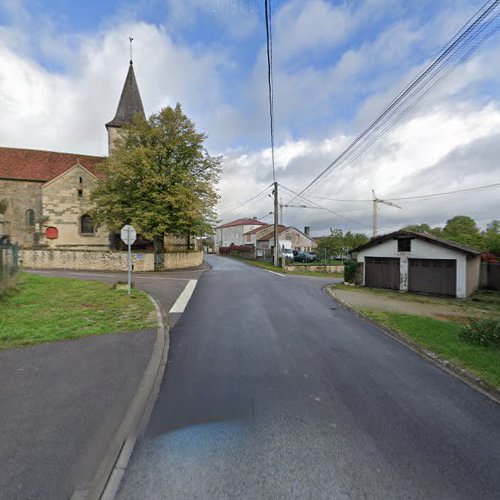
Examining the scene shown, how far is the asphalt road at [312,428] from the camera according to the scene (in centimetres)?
242

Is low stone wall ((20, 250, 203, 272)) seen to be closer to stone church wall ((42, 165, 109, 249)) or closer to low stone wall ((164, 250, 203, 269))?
low stone wall ((164, 250, 203, 269))

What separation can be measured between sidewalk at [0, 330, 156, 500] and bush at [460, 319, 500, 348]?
23.3 ft

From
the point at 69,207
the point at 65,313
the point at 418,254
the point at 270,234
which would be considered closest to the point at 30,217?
the point at 69,207

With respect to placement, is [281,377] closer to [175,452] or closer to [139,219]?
[175,452]

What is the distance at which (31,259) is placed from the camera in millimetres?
21188

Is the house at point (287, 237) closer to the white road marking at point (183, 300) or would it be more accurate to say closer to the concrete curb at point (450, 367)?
the white road marking at point (183, 300)

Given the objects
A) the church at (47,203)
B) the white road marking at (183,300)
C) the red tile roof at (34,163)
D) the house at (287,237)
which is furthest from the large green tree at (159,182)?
the house at (287,237)

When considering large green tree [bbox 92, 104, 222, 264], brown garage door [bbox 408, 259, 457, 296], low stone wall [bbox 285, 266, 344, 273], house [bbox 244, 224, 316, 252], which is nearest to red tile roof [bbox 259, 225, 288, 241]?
house [bbox 244, 224, 316, 252]

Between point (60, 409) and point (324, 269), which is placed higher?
point (60, 409)

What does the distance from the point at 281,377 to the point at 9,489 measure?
3.31 meters

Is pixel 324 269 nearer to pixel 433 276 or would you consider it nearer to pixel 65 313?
pixel 433 276

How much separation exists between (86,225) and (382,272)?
93.2 feet

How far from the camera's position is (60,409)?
10.8 feet

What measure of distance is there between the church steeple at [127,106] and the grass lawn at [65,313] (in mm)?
26351
